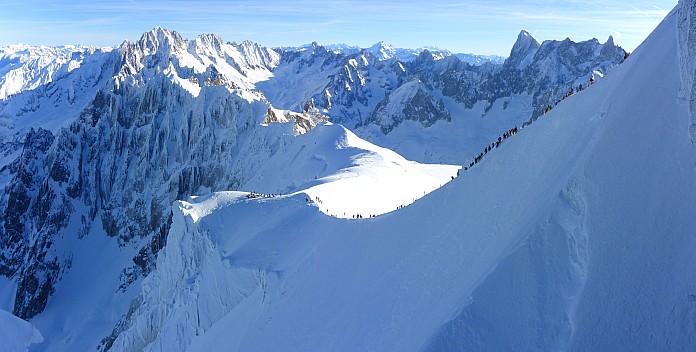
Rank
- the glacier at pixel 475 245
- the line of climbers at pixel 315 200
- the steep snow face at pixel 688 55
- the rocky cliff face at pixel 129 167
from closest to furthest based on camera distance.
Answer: the glacier at pixel 475 245 < the steep snow face at pixel 688 55 < the line of climbers at pixel 315 200 < the rocky cliff face at pixel 129 167

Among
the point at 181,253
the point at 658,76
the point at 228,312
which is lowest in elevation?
the point at 181,253

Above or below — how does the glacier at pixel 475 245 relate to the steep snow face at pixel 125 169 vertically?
above

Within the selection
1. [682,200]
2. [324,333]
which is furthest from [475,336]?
[324,333]

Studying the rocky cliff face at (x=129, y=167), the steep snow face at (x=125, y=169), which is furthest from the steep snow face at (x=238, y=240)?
the steep snow face at (x=125, y=169)

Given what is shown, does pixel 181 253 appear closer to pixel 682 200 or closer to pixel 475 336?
pixel 475 336

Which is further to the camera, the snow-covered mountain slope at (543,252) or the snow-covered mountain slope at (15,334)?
the snow-covered mountain slope at (15,334)

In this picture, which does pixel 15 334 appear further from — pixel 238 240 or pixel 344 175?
pixel 344 175

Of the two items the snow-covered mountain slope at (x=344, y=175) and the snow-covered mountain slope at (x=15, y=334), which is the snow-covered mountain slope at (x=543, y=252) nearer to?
the snow-covered mountain slope at (x=15, y=334)
